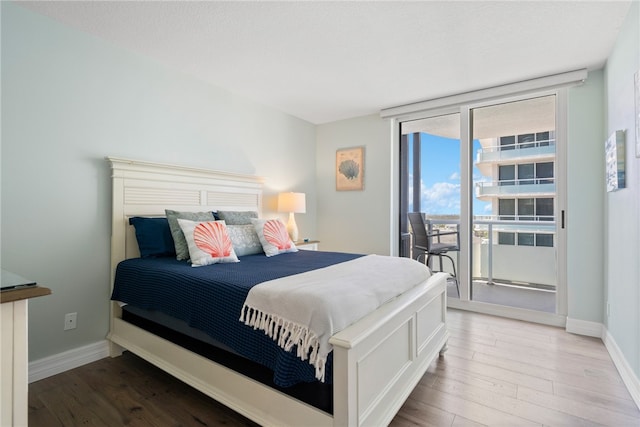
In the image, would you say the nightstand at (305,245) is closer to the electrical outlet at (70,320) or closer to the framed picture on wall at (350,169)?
the framed picture on wall at (350,169)

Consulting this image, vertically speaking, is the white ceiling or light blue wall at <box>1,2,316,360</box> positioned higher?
the white ceiling

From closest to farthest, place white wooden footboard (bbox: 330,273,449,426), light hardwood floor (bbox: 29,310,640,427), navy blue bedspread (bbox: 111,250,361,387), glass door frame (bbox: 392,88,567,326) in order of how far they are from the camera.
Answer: white wooden footboard (bbox: 330,273,449,426) → navy blue bedspread (bbox: 111,250,361,387) → light hardwood floor (bbox: 29,310,640,427) → glass door frame (bbox: 392,88,567,326)

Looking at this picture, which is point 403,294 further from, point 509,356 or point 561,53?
point 561,53

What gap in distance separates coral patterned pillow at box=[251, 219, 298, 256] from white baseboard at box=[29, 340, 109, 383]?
142 cm

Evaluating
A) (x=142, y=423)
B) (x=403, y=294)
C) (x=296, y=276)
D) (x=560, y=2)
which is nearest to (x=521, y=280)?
(x=403, y=294)

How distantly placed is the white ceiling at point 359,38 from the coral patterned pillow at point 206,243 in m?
1.41

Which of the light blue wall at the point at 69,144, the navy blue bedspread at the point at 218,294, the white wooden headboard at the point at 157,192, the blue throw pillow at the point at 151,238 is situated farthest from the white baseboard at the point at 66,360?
the blue throw pillow at the point at 151,238

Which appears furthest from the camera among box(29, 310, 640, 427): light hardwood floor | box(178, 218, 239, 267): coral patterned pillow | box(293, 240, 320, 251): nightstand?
box(293, 240, 320, 251): nightstand

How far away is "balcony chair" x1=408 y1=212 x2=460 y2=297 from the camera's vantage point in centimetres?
353

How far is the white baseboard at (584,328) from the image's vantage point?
2.73m

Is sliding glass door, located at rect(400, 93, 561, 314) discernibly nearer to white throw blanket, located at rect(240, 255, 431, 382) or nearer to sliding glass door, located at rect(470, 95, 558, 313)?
sliding glass door, located at rect(470, 95, 558, 313)

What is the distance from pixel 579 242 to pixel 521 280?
31.4 inches

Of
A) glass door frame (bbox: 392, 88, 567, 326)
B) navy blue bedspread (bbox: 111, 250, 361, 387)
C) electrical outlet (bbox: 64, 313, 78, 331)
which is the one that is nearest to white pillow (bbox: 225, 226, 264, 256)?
navy blue bedspread (bbox: 111, 250, 361, 387)

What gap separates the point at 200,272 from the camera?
74.2 inches
